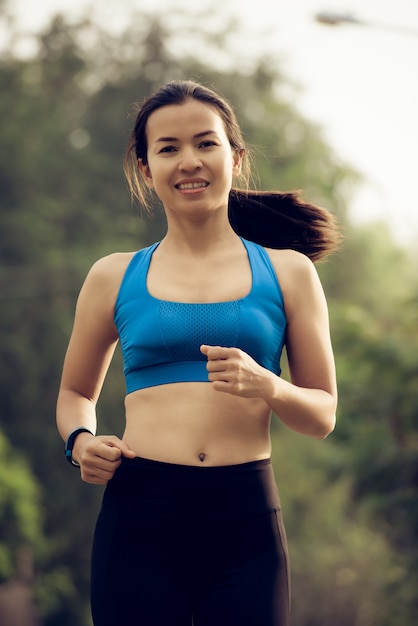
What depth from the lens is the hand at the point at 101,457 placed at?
2.75m

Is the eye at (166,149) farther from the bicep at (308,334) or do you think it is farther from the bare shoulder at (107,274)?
the bicep at (308,334)

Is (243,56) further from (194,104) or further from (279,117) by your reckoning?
(194,104)

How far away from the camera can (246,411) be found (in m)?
2.86

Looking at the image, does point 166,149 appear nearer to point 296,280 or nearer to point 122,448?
point 296,280

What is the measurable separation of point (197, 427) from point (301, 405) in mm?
259

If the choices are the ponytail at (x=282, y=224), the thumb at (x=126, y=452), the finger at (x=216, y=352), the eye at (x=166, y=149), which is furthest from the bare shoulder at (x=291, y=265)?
the thumb at (x=126, y=452)

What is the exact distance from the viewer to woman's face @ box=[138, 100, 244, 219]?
296cm

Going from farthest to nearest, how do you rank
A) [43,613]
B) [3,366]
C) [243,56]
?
[243,56] → [3,366] → [43,613]

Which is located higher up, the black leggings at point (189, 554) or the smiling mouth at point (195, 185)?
the smiling mouth at point (195, 185)

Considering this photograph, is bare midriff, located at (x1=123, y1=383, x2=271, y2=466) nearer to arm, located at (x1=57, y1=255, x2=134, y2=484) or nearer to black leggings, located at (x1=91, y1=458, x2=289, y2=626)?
black leggings, located at (x1=91, y1=458, x2=289, y2=626)

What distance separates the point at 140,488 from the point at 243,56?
21853mm

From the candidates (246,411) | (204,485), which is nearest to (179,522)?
(204,485)

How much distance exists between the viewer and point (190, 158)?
293 centimetres

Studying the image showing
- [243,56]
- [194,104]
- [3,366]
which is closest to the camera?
[194,104]
